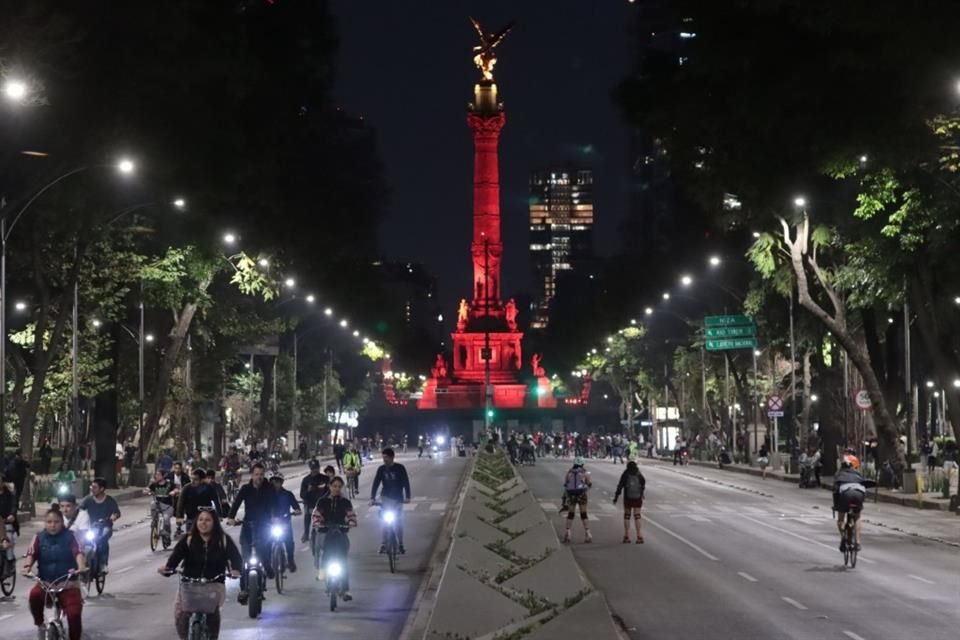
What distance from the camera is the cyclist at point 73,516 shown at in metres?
19.9

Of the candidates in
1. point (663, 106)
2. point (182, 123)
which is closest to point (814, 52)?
point (663, 106)

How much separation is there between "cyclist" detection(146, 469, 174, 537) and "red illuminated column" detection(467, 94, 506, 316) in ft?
408

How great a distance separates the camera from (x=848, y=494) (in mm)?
27109

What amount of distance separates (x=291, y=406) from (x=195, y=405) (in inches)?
1012

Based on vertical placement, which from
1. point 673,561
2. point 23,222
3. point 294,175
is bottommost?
point 673,561

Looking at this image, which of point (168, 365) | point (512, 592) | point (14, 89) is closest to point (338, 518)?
point (512, 592)

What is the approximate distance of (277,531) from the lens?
22594 mm

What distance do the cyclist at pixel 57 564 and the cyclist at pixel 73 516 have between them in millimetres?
3050

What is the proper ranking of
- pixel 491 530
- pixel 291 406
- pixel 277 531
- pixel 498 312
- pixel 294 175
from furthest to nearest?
pixel 498 312 < pixel 291 406 < pixel 294 175 < pixel 277 531 < pixel 491 530

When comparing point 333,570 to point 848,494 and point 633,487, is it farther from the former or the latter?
point 633,487

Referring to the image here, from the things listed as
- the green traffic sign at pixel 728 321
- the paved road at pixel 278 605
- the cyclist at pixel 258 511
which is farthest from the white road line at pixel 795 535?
the green traffic sign at pixel 728 321

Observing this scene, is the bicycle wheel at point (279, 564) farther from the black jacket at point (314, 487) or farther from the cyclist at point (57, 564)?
the cyclist at point (57, 564)

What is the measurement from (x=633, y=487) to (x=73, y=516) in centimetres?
1351

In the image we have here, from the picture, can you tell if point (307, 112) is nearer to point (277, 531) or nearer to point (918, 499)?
point (918, 499)
